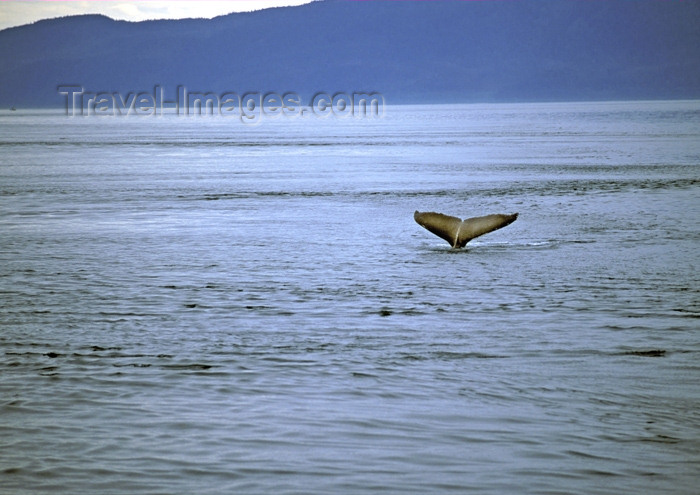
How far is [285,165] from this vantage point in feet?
148

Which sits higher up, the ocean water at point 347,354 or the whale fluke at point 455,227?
the whale fluke at point 455,227

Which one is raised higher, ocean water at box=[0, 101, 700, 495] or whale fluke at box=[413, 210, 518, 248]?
whale fluke at box=[413, 210, 518, 248]

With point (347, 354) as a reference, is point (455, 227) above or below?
above

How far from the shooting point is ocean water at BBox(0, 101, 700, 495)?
7.15m

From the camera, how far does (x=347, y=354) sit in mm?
10203

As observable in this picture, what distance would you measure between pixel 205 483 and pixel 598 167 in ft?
115

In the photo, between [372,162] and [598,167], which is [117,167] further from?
[598,167]

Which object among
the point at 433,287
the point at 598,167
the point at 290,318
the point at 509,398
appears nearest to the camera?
the point at 509,398

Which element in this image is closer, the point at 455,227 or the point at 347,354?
the point at 347,354

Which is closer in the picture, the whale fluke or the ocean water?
the ocean water

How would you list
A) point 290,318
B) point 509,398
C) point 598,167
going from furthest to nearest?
point 598,167 < point 290,318 < point 509,398

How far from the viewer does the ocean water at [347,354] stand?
715 centimetres

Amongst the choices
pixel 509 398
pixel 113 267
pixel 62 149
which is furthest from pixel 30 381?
pixel 62 149

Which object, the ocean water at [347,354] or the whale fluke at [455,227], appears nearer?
the ocean water at [347,354]
